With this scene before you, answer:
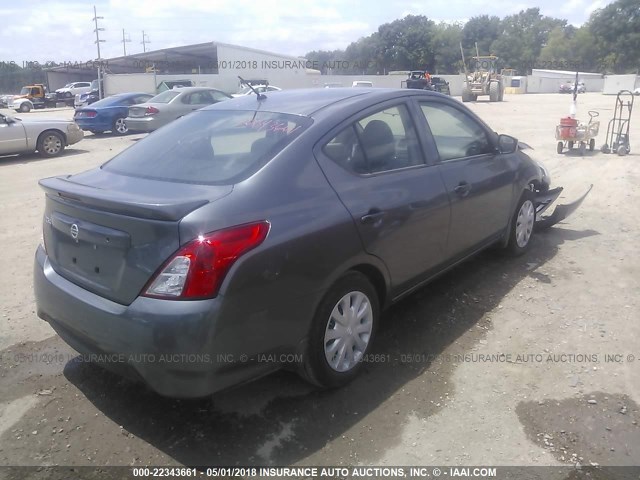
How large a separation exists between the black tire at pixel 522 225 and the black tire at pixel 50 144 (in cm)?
1147

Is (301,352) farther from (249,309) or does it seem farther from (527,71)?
(527,71)

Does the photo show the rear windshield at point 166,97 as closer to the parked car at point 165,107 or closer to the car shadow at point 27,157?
the parked car at point 165,107

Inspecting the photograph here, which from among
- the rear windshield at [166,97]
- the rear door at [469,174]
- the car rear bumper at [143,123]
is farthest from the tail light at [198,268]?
the rear windshield at [166,97]

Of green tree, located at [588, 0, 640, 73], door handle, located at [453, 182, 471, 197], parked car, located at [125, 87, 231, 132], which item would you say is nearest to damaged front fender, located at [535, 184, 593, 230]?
door handle, located at [453, 182, 471, 197]

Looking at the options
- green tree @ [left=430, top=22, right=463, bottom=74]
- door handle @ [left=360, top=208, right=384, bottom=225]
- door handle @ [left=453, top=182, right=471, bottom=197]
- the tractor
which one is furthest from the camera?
green tree @ [left=430, top=22, right=463, bottom=74]

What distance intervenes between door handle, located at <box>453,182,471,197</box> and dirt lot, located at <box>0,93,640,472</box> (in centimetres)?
91

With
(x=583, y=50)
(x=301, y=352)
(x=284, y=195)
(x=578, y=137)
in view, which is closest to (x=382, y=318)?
(x=301, y=352)

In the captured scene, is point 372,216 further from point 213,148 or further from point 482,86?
point 482,86

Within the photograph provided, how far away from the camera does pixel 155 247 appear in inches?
101

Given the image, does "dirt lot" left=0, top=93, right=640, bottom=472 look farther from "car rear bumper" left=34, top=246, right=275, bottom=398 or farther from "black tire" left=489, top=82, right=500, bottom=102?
"black tire" left=489, top=82, right=500, bottom=102

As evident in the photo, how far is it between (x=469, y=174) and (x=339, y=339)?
1.81m

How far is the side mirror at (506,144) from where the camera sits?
15.8 feet

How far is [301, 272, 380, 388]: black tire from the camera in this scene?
3018mm

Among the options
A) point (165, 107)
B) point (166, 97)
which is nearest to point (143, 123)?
point (165, 107)
